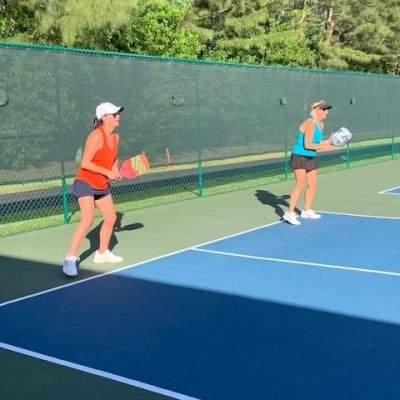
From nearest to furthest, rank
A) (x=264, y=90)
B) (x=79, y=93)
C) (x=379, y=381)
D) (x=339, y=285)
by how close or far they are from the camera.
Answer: (x=379, y=381) → (x=339, y=285) → (x=79, y=93) → (x=264, y=90)

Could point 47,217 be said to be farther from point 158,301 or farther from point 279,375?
point 279,375

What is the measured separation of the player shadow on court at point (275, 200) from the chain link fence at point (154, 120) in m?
1.01

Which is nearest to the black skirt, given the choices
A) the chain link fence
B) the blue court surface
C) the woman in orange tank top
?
the blue court surface

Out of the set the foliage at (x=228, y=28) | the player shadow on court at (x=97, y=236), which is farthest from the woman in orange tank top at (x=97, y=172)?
the foliage at (x=228, y=28)

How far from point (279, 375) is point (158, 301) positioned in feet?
5.82

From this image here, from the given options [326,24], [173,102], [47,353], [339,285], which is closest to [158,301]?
[47,353]

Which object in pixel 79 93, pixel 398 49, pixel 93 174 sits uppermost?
pixel 398 49

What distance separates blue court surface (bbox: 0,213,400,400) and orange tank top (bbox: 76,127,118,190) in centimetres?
97

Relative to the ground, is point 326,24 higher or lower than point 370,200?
higher

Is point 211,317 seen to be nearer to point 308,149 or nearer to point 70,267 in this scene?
point 70,267

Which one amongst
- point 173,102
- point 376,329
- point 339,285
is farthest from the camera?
point 173,102

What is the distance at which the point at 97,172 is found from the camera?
239 inches

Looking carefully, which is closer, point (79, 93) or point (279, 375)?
point (279, 375)

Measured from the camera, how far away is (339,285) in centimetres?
588
